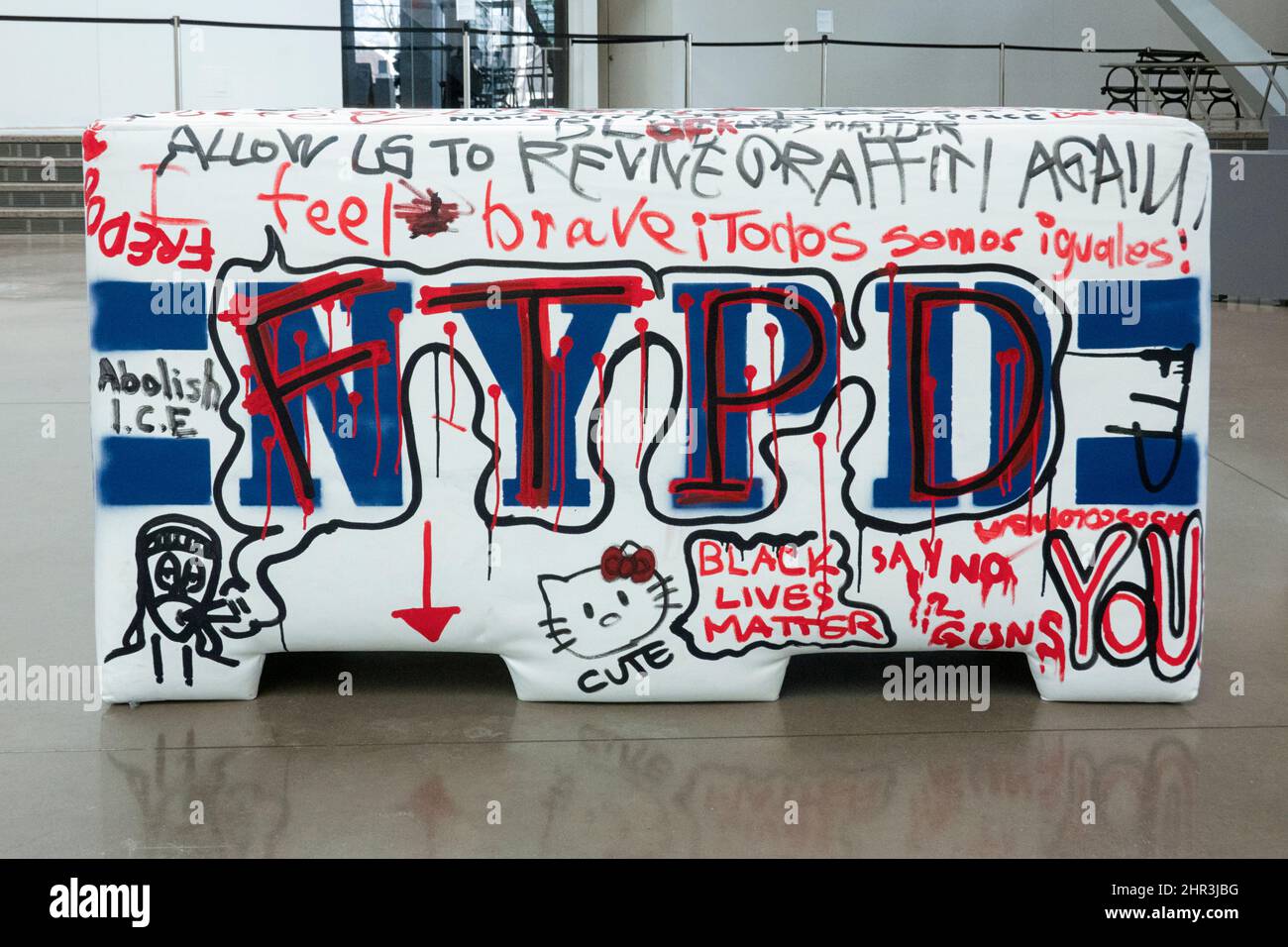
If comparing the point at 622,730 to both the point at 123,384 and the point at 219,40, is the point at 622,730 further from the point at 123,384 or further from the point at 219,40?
the point at 219,40

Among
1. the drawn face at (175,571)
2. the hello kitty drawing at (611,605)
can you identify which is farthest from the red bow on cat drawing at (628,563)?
the drawn face at (175,571)

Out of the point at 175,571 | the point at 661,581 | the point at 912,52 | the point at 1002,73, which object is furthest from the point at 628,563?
the point at 912,52

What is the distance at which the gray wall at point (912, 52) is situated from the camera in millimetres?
17969

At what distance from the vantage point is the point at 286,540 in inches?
104

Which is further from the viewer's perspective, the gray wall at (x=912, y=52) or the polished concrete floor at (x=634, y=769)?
the gray wall at (x=912, y=52)

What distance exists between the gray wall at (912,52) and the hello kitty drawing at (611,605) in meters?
15.8

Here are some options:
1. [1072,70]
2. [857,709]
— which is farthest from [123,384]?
[1072,70]

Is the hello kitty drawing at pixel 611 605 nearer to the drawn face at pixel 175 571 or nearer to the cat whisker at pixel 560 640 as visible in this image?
the cat whisker at pixel 560 640

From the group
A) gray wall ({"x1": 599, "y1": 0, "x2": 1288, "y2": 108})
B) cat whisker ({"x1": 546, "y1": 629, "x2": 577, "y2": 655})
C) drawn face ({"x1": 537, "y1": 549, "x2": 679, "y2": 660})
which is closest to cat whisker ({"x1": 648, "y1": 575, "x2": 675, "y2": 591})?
drawn face ({"x1": 537, "y1": 549, "x2": 679, "y2": 660})

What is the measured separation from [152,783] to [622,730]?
77cm

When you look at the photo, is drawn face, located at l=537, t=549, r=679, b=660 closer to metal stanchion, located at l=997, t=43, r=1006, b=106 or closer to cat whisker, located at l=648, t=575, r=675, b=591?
cat whisker, located at l=648, t=575, r=675, b=591

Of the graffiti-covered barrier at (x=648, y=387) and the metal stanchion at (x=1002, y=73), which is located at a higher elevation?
the metal stanchion at (x=1002, y=73)
